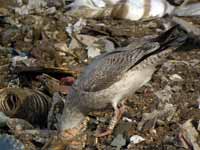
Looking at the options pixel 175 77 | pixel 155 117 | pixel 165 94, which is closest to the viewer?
pixel 155 117

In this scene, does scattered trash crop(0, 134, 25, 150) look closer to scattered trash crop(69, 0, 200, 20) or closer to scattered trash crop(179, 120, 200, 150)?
scattered trash crop(179, 120, 200, 150)

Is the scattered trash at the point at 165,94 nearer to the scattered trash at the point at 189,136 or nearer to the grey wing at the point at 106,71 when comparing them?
the scattered trash at the point at 189,136

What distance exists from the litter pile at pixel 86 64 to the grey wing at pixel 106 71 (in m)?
0.17

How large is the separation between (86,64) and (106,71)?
66.4 inches

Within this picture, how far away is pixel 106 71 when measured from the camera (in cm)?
580

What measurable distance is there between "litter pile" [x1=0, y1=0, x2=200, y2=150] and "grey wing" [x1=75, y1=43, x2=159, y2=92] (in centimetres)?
17

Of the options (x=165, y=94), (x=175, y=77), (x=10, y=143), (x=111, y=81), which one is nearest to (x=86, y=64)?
(x=175, y=77)

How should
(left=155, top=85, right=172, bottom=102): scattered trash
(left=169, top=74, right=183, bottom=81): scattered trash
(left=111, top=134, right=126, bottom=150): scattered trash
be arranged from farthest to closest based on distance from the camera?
(left=169, top=74, right=183, bottom=81): scattered trash
(left=155, top=85, right=172, bottom=102): scattered trash
(left=111, top=134, right=126, bottom=150): scattered trash

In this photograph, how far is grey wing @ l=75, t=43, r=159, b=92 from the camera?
574cm

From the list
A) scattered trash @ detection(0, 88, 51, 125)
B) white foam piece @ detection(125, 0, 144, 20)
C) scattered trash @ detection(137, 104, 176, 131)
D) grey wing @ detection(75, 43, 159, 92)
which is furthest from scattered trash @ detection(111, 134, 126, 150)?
white foam piece @ detection(125, 0, 144, 20)

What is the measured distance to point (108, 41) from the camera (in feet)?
26.2

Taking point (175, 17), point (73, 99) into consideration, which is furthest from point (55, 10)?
point (73, 99)

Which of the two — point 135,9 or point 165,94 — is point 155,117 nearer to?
point 165,94

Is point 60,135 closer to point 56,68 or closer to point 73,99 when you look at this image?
point 73,99
